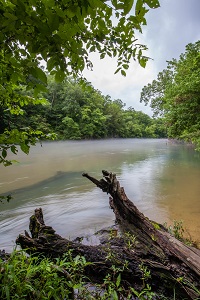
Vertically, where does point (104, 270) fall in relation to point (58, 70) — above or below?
below

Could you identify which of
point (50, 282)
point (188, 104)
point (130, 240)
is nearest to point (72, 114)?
point (188, 104)

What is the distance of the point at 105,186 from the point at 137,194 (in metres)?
5.14

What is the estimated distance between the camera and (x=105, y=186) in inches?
137

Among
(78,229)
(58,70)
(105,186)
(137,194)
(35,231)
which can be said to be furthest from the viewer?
(137,194)

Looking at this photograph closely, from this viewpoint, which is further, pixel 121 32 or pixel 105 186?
pixel 105 186

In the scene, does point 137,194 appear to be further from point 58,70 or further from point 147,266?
point 58,70

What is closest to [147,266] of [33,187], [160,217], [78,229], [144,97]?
[78,229]

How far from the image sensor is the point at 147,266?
101 inches

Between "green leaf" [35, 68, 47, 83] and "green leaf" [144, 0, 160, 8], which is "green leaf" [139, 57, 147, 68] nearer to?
"green leaf" [144, 0, 160, 8]

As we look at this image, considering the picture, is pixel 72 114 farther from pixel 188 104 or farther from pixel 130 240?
pixel 130 240

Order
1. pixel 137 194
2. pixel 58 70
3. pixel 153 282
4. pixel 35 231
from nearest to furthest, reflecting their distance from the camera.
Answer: pixel 58 70
pixel 153 282
pixel 35 231
pixel 137 194

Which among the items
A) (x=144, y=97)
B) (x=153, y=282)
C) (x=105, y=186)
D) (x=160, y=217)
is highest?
(x=144, y=97)

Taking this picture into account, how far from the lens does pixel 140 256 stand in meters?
2.73

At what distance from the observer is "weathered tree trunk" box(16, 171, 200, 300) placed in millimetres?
2383
